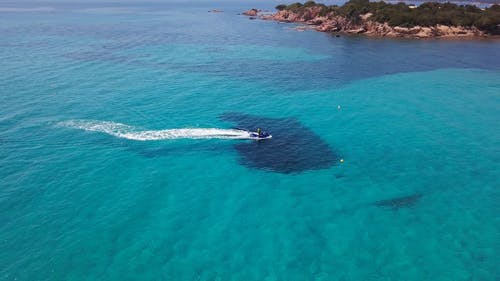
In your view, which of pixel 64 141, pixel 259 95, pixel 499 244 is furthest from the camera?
pixel 259 95

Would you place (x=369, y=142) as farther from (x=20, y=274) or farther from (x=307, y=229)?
(x=20, y=274)

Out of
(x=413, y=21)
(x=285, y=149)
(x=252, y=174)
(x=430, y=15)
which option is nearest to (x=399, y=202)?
(x=285, y=149)

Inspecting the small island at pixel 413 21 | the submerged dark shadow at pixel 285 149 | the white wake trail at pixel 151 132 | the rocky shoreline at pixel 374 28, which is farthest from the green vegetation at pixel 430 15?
the white wake trail at pixel 151 132

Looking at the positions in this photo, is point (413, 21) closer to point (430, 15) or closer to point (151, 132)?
point (430, 15)

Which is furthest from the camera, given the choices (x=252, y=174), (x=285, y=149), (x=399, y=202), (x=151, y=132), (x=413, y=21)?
(x=413, y=21)

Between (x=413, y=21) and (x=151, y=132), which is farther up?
(x=413, y=21)

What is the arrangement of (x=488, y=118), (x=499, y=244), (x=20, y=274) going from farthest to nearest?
(x=488, y=118)
(x=499, y=244)
(x=20, y=274)

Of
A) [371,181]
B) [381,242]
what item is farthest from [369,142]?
[381,242]
